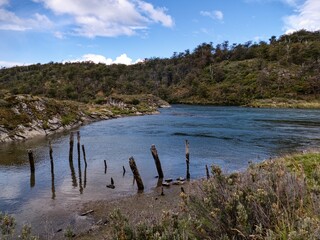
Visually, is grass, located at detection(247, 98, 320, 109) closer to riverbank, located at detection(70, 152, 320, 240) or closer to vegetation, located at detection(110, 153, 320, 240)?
riverbank, located at detection(70, 152, 320, 240)

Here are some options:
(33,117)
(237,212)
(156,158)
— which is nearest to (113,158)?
(156,158)

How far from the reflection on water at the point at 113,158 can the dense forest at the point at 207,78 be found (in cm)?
7519

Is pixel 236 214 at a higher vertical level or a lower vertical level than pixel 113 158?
higher

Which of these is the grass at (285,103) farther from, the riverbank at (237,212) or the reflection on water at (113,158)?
the riverbank at (237,212)

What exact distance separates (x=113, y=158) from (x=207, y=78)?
139 metres

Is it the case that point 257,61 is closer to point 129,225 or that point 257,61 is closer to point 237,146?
point 237,146

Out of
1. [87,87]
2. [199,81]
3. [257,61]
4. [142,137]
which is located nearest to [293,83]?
[257,61]

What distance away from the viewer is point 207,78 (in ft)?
541

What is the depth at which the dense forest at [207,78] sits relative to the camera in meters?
129

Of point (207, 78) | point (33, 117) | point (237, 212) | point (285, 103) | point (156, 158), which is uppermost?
point (207, 78)

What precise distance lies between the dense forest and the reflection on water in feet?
247

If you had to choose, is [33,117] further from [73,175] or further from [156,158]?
[156,158]

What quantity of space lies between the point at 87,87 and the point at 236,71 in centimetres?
7703

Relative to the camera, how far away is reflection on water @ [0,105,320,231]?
2056 cm
